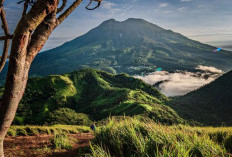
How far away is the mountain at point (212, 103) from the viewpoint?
5725 inches

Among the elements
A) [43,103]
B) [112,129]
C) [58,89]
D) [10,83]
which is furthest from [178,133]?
[58,89]

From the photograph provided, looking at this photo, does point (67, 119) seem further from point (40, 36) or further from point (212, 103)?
point (212, 103)

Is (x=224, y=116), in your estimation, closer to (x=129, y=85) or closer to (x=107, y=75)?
(x=129, y=85)

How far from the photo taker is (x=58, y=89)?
144625mm

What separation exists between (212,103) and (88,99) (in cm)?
12497

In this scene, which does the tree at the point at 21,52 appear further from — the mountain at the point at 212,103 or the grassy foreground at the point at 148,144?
the mountain at the point at 212,103

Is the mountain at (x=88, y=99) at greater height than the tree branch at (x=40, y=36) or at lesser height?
lesser

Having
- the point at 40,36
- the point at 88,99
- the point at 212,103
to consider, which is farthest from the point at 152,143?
the point at 212,103

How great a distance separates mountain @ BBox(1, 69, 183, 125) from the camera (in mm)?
98688

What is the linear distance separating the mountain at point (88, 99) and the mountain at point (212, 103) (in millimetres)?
27622

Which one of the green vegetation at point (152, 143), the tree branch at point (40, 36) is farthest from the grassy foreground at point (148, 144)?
the tree branch at point (40, 36)

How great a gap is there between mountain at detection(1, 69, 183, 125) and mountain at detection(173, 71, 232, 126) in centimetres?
2762

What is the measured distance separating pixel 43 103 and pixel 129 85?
8867cm

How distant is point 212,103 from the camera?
170 metres
